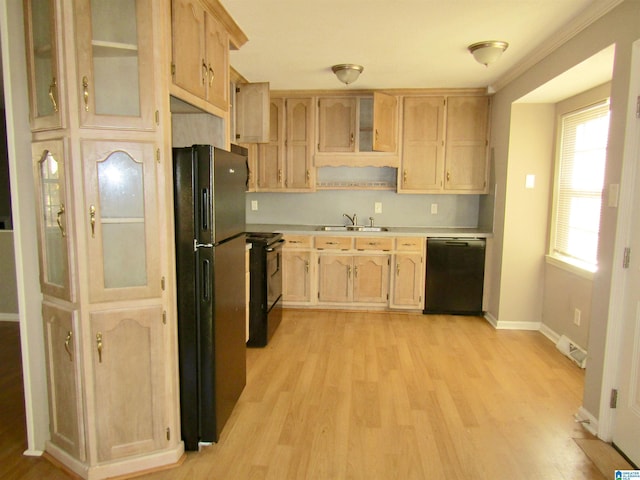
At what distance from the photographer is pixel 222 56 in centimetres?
276

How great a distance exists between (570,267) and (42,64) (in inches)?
154

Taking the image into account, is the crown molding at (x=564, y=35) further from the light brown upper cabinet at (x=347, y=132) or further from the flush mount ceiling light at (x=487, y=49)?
the light brown upper cabinet at (x=347, y=132)

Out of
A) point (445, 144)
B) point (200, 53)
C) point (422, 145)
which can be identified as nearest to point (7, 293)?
point (200, 53)

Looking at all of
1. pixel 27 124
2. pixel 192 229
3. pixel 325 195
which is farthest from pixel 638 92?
pixel 325 195

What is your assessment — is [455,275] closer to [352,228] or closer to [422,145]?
[352,228]

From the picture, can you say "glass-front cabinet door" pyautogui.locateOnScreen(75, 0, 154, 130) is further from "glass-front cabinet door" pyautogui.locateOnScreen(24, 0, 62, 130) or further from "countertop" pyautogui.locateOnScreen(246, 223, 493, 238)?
"countertop" pyautogui.locateOnScreen(246, 223, 493, 238)

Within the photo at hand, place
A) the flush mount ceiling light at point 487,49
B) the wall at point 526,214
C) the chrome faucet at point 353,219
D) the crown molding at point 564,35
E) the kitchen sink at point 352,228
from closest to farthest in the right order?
the crown molding at point 564,35 < the flush mount ceiling light at point 487,49 < the wall at point 526,214 < the kitchen sink at point 352,228 < the chrome faucet at point 353,219

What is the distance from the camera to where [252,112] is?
13.7ft

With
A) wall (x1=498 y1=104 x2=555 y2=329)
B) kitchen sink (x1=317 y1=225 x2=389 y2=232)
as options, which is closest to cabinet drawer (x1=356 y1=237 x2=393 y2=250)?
kitchen sink (x1=317 y1=225 x2=389 y2=232)

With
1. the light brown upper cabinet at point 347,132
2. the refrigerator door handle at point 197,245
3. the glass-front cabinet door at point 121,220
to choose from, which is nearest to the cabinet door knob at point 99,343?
the glass-front cabinet door at point 121,220

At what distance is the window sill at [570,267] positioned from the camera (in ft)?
11.2

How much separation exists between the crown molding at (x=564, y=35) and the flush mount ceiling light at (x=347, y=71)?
54.0 inches

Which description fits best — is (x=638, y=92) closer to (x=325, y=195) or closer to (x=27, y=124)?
(x=27, y=124)

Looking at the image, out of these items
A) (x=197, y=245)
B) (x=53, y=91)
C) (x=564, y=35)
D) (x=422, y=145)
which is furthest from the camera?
(x=422, y=145)
